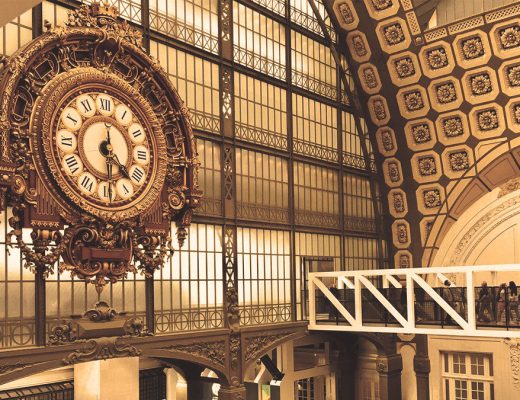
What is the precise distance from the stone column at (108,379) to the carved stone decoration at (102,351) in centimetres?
55

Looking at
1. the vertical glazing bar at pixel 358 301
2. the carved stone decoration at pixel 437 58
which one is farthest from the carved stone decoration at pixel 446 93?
the vertical glazing bar at pixel 358 301

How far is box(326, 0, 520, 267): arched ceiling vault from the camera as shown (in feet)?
68.1

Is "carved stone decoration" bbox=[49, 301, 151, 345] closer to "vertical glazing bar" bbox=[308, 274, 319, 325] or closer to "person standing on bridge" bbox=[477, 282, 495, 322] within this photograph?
"vertical glazing bar" bbox=[308, 274, 319, 325]

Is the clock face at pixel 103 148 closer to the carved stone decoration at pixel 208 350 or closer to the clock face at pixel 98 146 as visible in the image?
the clock face at pixel 98 146

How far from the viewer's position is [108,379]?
540 inches

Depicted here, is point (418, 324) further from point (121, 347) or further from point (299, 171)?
point (121, 347)

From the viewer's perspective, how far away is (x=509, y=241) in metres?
21.8

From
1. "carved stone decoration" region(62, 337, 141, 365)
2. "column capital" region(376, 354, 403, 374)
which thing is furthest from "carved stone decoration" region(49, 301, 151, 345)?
"column capital" region(376, 354, 403, 374)

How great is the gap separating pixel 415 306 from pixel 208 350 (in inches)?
227

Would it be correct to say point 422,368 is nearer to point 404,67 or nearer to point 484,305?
point 484,305

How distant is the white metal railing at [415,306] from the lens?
16.1 metres

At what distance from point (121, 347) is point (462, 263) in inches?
520

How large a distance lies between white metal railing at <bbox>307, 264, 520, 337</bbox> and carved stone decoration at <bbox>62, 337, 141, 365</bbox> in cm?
675

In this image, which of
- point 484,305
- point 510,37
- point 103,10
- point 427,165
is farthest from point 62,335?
point 510,37
